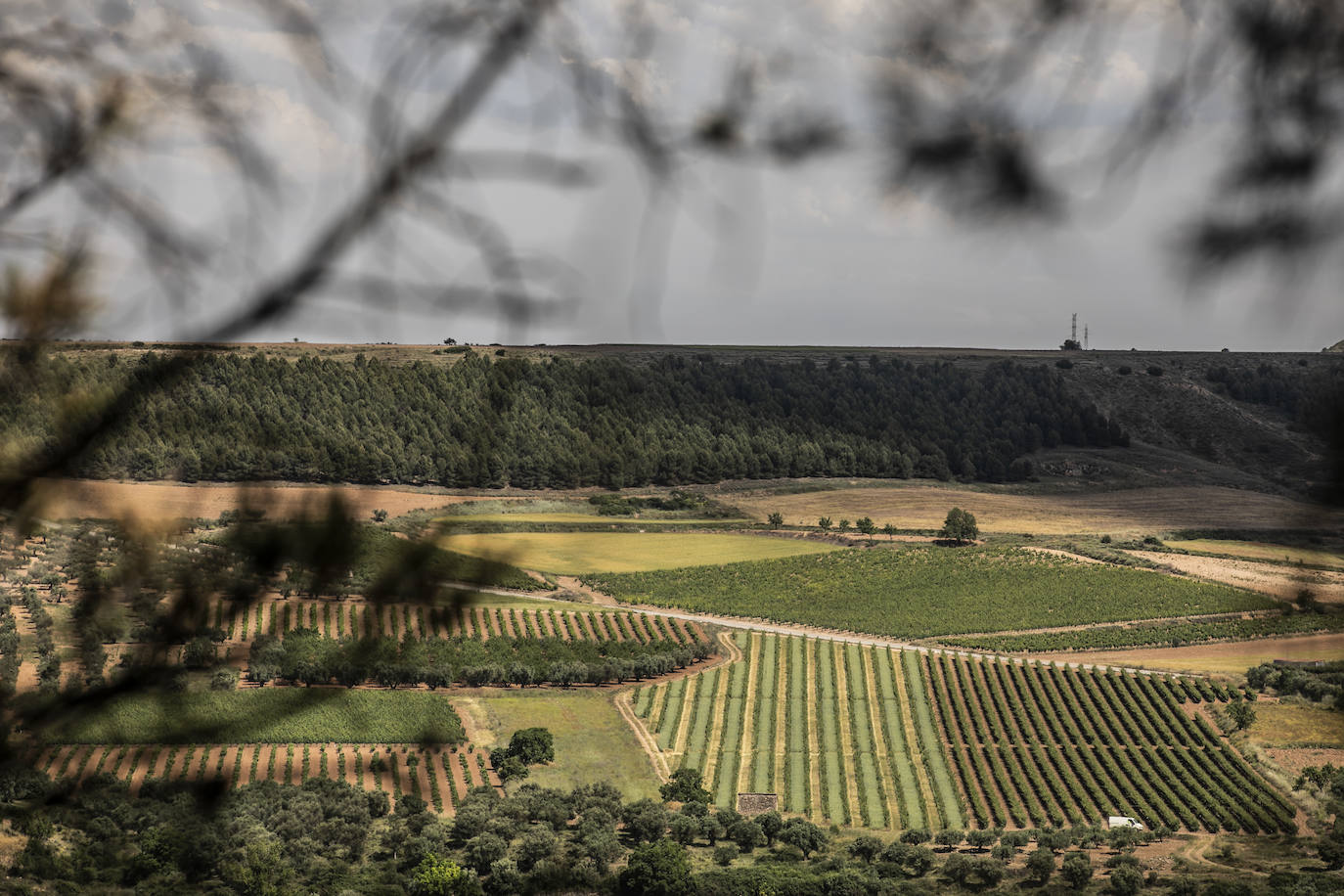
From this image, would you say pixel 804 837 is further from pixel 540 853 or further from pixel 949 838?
pixel 540 853

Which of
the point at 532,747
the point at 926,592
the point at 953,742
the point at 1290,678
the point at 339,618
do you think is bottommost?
the point at 953,742

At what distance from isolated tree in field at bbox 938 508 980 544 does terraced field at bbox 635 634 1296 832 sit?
23911 millimetres

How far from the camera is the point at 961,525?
7781 centimetres

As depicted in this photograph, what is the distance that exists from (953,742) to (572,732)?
14.2 m

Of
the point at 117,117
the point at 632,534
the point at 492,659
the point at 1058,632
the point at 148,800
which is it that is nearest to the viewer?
the point at 117,117

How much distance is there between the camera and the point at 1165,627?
59469mm

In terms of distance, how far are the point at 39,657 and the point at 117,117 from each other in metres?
2.33

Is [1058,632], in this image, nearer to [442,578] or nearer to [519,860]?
[519,860]

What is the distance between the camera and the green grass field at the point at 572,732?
4138 centimetres

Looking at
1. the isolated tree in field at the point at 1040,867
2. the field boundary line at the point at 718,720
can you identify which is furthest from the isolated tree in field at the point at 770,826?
the isolated tree in field at the point at 1040,867

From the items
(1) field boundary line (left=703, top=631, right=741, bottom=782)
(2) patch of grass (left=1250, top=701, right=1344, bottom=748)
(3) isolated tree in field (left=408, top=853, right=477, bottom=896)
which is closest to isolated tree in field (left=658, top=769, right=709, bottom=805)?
(1) field boundary line (left=703, top=631, right=741, bottom=782)

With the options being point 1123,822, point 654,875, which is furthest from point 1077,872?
point 654,875

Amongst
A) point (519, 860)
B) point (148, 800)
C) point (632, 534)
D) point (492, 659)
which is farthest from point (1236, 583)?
point (148, 800)

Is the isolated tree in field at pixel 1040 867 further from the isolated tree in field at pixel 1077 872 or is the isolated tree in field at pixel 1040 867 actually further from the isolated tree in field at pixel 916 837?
the isolated tree in field at pixel 916 837
